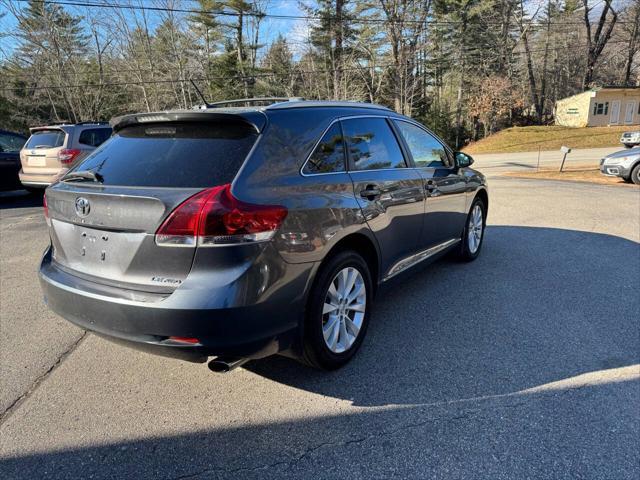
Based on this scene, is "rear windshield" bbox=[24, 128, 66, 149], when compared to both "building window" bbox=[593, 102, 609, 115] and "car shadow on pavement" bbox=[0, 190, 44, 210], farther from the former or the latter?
"building window" bbox=[593, 102, 609, 115]

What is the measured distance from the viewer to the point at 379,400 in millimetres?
2613

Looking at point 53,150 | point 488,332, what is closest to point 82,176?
point 488,332

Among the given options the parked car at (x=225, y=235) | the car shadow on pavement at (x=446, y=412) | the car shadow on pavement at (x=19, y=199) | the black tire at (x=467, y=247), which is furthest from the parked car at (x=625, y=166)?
the car shadow on pavement at (x=19, y=199)

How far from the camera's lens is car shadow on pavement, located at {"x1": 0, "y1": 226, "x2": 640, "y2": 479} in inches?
83.0

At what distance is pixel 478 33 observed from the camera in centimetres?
3912

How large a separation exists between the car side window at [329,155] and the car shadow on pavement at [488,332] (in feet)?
3.74

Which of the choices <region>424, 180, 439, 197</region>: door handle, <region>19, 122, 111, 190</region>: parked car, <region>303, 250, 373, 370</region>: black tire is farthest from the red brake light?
<region>19, 122, 111, 190</region>: parked car

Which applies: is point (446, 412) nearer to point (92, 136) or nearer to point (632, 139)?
point (92, 136)

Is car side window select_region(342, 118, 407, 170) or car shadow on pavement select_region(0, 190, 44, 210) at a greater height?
car side window select_region(342, 118, 407, 170)

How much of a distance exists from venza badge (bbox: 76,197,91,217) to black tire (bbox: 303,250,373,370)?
1.38 meters

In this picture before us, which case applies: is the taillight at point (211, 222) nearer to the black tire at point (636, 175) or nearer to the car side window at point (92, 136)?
the car side window at point (92, 136)

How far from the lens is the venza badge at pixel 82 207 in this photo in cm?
245

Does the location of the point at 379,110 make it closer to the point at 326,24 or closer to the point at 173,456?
the point at 173,456

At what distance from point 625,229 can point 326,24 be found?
31.9 m
